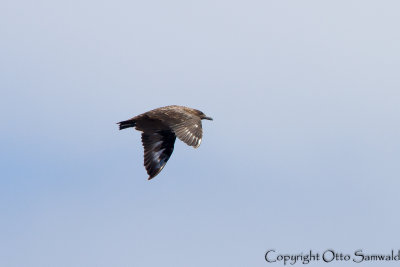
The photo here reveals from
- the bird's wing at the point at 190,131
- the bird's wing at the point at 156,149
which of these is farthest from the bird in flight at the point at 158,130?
the bird's wing at the point at 190,131

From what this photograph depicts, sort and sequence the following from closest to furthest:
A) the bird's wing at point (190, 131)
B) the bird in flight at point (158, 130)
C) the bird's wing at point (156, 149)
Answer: the bird's wing at point (190, 131) < the bird in flight at point (158, 130) < the bird's wing at point (156, 149)

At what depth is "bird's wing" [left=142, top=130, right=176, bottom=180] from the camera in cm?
1917

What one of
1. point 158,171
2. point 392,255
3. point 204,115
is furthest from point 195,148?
point 392,255

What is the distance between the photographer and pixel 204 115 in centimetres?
2058

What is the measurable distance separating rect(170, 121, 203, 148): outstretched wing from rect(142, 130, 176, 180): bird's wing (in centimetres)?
130

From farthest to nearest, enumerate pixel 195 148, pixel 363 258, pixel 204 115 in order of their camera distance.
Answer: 1. pixel 204 115
2. pixel 363 258
3. pixel 195 148

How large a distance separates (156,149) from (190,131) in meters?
2.05

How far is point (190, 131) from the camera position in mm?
17422

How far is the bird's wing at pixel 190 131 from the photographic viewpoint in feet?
55.9

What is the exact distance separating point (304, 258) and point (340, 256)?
2.73 ft

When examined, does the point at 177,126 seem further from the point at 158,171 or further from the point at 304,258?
the point at 304,258

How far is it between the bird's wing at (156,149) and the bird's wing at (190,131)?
1304mm

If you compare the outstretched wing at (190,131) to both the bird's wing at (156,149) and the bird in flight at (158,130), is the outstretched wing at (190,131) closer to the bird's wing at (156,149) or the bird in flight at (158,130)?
the bird in flight at (158,130)

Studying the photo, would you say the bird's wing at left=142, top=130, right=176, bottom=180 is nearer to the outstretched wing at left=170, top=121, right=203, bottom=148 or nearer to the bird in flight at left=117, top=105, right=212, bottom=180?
the bird in flight at left=117, top=105, right=212, bottom=180
